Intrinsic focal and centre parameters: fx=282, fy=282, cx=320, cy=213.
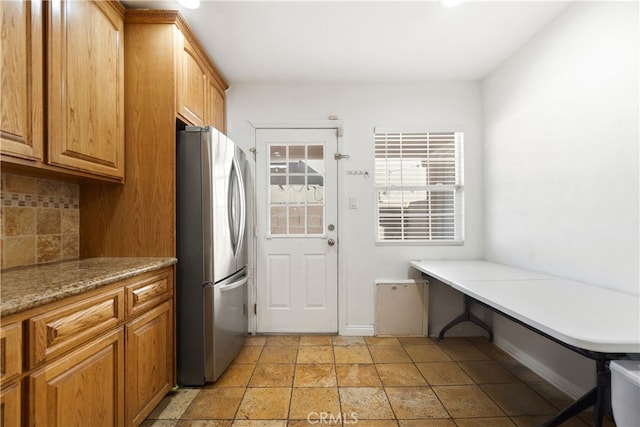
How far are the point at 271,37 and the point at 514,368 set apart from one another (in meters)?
3.07

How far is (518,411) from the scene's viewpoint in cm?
167

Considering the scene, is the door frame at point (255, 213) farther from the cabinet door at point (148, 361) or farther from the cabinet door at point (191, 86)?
the cabinet door at point (148, 361)

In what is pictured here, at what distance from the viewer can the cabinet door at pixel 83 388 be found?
967 mm

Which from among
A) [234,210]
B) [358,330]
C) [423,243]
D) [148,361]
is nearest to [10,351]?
[148,361]

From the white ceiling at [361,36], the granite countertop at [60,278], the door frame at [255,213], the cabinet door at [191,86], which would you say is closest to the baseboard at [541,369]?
the door frame at [255,213]

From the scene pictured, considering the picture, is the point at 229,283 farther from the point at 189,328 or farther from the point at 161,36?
the point at 161,36

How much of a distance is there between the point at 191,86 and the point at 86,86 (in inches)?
→ 26.6

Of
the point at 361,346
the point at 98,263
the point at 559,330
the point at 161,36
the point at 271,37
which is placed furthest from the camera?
the point at 361,346

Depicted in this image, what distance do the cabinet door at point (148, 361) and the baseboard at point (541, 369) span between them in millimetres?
2527

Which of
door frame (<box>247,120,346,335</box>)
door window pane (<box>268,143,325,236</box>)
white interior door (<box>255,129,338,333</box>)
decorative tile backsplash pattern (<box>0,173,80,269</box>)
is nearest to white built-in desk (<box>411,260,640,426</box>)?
door frame (<box>247,120,346,335</box>)

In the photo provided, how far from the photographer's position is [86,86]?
1.48m

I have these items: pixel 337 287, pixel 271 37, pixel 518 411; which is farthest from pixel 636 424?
pixel 271 37

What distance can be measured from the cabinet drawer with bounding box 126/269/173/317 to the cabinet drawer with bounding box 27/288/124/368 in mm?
71

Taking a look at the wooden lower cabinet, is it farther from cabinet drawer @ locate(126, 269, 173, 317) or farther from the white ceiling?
the white ceiling
